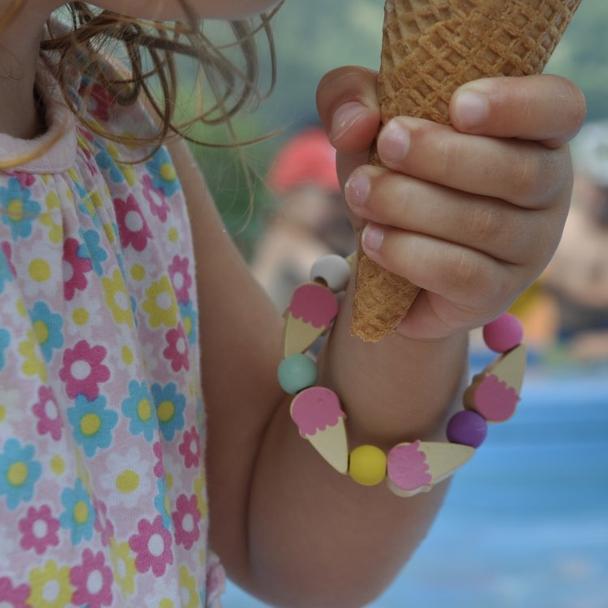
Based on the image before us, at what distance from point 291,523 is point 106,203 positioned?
0.96 feet

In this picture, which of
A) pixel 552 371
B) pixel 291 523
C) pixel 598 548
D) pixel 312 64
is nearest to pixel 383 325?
pixel 291 523

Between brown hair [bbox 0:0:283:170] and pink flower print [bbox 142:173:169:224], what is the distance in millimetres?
20

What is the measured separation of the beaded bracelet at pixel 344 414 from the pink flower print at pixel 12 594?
214mm

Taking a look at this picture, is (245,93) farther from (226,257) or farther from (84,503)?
(84,503)

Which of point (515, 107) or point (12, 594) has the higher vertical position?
point (515, 107)

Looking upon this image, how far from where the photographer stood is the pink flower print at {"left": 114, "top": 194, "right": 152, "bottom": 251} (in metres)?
0.77

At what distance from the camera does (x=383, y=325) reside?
0.61 meters

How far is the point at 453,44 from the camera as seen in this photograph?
0.56 metres

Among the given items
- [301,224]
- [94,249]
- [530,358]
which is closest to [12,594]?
[94,249]

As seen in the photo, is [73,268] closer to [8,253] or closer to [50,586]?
[8,253]

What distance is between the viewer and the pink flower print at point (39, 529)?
61 cm

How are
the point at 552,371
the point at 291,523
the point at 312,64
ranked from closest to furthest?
the point at 291,523
the point at 552,371
the point at 312,64

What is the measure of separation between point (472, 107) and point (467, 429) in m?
0.29

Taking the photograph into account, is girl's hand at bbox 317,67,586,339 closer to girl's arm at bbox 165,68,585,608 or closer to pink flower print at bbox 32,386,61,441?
girl's arm at bbox 165,68,585,608
